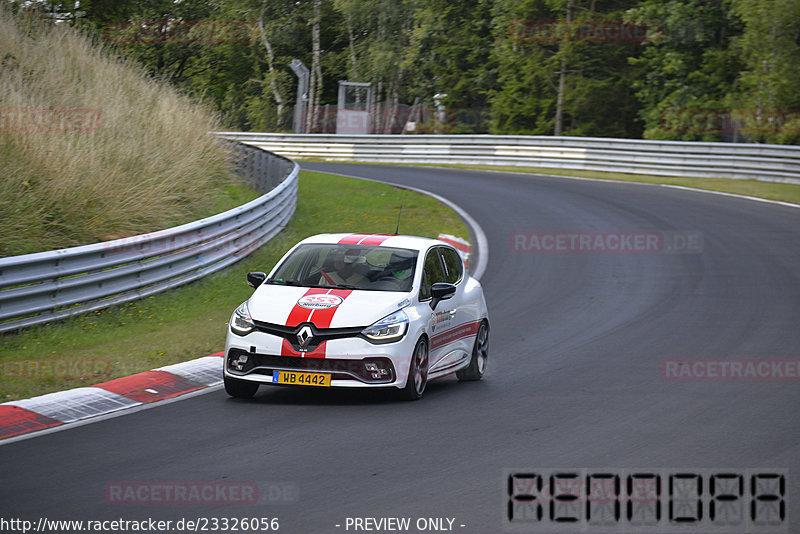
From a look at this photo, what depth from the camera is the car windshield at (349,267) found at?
974 centimetres

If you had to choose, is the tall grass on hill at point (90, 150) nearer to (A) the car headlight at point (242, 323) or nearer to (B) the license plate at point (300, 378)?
(A) the car headlight at point (242, 323)

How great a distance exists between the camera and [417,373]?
9328 mm

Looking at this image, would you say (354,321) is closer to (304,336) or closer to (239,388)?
(304,336)

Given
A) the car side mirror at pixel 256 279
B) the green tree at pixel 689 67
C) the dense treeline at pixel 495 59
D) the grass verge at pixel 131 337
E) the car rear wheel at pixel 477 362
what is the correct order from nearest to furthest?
the grass verge at pixel 131 337 → the car side mirror at pixel 256 279 → the car rear wheel at pixel 477 362 → the dense treeline at pixel 495 59 → the green tree at pixel 689 67

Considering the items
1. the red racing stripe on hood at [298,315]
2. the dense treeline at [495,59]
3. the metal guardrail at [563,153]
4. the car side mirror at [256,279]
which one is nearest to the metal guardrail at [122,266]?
the car side mirror at [256,279]

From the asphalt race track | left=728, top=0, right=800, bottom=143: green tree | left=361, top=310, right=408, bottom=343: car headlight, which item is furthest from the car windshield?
left=728, top=0, right=800, bottom=143: green tree

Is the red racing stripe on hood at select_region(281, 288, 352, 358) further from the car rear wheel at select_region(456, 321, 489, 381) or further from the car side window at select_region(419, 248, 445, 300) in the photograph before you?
the car rear wheel at select_region(456, 321, 489, 381)

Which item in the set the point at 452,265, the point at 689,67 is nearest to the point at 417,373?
the point at 452,265

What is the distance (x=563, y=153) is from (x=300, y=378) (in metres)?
29.9

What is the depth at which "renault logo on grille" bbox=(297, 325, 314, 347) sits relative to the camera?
879 cm

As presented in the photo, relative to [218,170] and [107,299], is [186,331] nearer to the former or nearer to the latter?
[107,299]

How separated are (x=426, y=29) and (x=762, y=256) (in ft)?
112

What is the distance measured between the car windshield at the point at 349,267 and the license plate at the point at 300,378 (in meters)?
1.14
